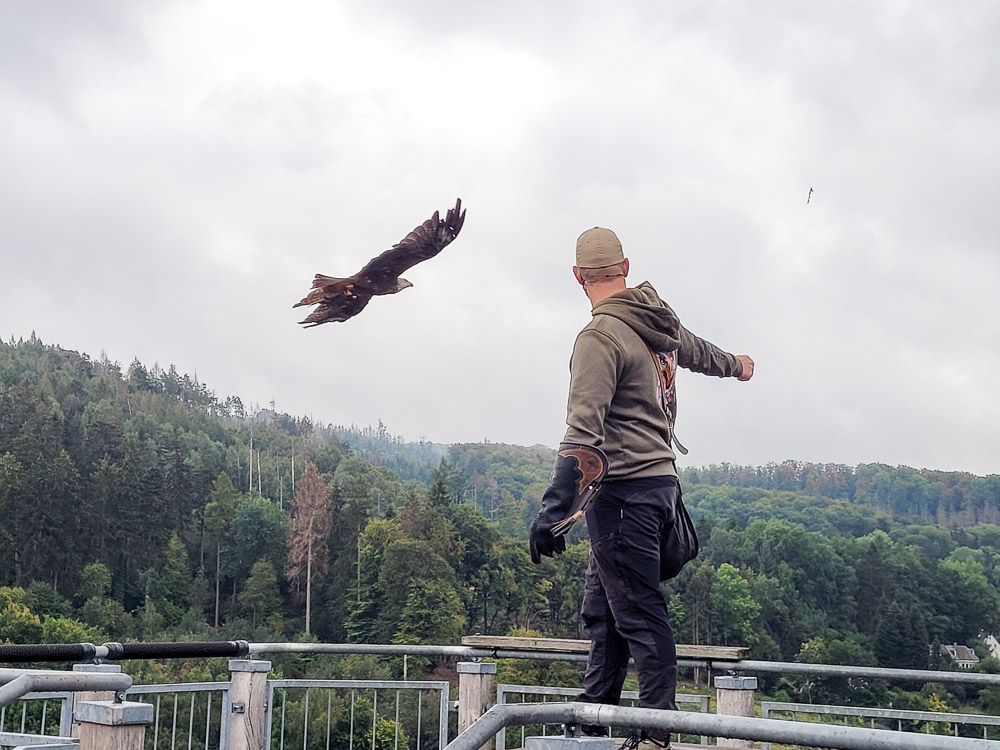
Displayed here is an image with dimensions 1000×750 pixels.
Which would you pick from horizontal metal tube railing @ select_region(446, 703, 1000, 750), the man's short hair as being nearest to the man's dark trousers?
the man's short hair

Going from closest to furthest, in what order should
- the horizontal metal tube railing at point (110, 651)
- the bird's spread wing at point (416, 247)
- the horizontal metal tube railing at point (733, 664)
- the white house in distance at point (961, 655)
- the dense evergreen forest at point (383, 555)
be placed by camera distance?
the horizontal metal tube railing at point (110, 651)
the horizontal metal tube railing at point (733, 664)
the bird's spread wing at point (416, 247)
the white house in distance at point (961, 655)
the dense evergreen forest at point (383, 555)

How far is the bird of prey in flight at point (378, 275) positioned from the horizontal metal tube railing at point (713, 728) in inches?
125

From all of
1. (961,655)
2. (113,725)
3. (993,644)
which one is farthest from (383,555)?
(113,725)

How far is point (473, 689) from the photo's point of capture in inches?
162

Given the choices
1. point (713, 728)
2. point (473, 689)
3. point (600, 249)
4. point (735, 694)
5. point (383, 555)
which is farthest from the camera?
point (383, 555)

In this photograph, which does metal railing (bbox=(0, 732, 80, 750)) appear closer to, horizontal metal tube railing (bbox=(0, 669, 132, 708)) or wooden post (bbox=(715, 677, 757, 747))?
horizontal metal tube railing (bbox=(0, 669, 132, 708))

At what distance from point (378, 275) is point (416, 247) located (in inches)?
8.5

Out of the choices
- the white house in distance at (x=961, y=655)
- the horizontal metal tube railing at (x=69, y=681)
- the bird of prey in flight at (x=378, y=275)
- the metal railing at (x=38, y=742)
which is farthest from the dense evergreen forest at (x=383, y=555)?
the horizontal metal tube railing at (x=69, y=681)

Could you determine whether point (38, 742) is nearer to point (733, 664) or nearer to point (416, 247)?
point (733, 664)

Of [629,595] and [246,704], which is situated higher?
[629,595]

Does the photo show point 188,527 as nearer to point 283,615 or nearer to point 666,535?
point 283,615

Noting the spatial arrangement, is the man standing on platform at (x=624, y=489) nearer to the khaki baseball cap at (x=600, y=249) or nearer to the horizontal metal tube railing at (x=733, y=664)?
the khaki baseball cap at (x=600, y=249)

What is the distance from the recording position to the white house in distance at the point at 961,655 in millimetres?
44822

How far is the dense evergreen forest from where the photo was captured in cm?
4941
